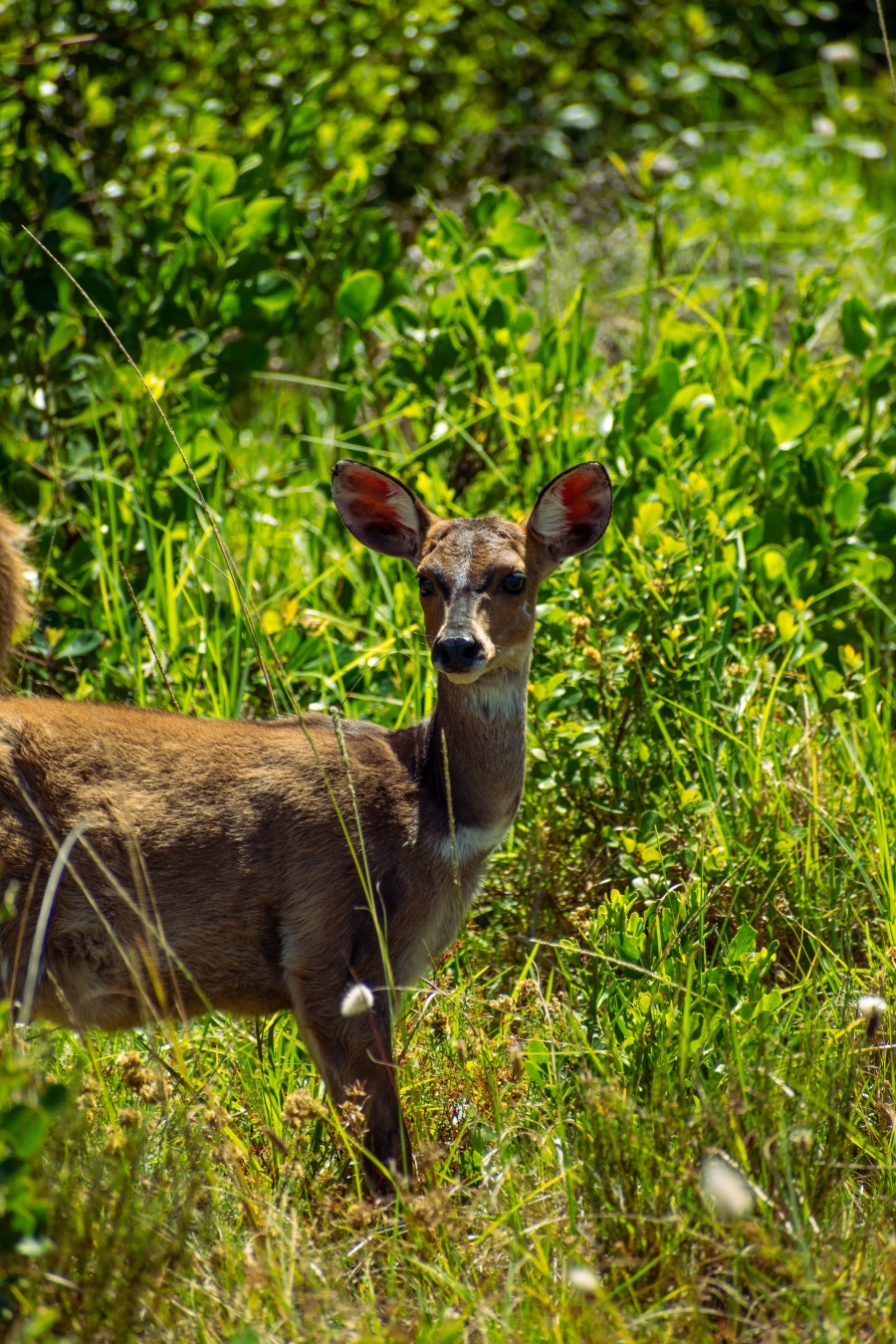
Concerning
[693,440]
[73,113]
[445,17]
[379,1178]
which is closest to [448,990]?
[379,1178]

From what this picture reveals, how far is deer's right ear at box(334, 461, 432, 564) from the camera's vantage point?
3.59 m

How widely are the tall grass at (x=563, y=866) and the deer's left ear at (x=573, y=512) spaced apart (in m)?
0.46

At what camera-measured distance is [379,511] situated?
3684 mm

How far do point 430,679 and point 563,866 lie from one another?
768 millimetres

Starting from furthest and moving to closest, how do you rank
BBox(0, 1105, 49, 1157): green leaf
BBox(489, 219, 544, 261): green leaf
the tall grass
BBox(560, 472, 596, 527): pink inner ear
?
BBox(489, 219, 544, 261): green leaf → BBox(560, 472, 596, 527): pink inner ear → the tall grass → BBox(0, 1105, 49, 1157): green leaf

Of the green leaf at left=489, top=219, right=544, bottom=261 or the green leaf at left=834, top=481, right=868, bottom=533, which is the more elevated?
the green leaf at left=489, top=219, right=544, bottom=261

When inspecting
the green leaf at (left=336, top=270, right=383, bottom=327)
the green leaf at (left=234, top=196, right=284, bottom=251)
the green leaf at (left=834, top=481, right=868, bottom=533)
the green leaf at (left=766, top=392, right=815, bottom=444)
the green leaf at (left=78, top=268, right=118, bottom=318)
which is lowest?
the green leaf at (left=834, top=481, right=868, bottom=533)

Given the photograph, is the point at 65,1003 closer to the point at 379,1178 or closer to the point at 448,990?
the point at 379,1178

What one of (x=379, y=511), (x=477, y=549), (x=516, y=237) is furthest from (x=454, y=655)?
(x=516, y=237)

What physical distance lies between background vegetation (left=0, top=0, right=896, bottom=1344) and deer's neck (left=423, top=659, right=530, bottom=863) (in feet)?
1.30

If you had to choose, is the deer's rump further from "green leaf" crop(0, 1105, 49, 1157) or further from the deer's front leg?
"green leaf" crop(0, 1105, 49, 1157)

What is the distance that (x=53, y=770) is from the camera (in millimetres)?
3066

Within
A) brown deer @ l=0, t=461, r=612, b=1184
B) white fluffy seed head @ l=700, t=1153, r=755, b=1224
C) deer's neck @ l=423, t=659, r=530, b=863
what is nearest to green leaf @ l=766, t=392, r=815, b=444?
brown deer @ l=0, t=461, r=612, b=1184

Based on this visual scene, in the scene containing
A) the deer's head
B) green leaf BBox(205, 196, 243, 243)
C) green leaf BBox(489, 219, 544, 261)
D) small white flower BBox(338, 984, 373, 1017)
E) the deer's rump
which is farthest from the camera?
green leaf BBox(489, 219, 544, 261)
